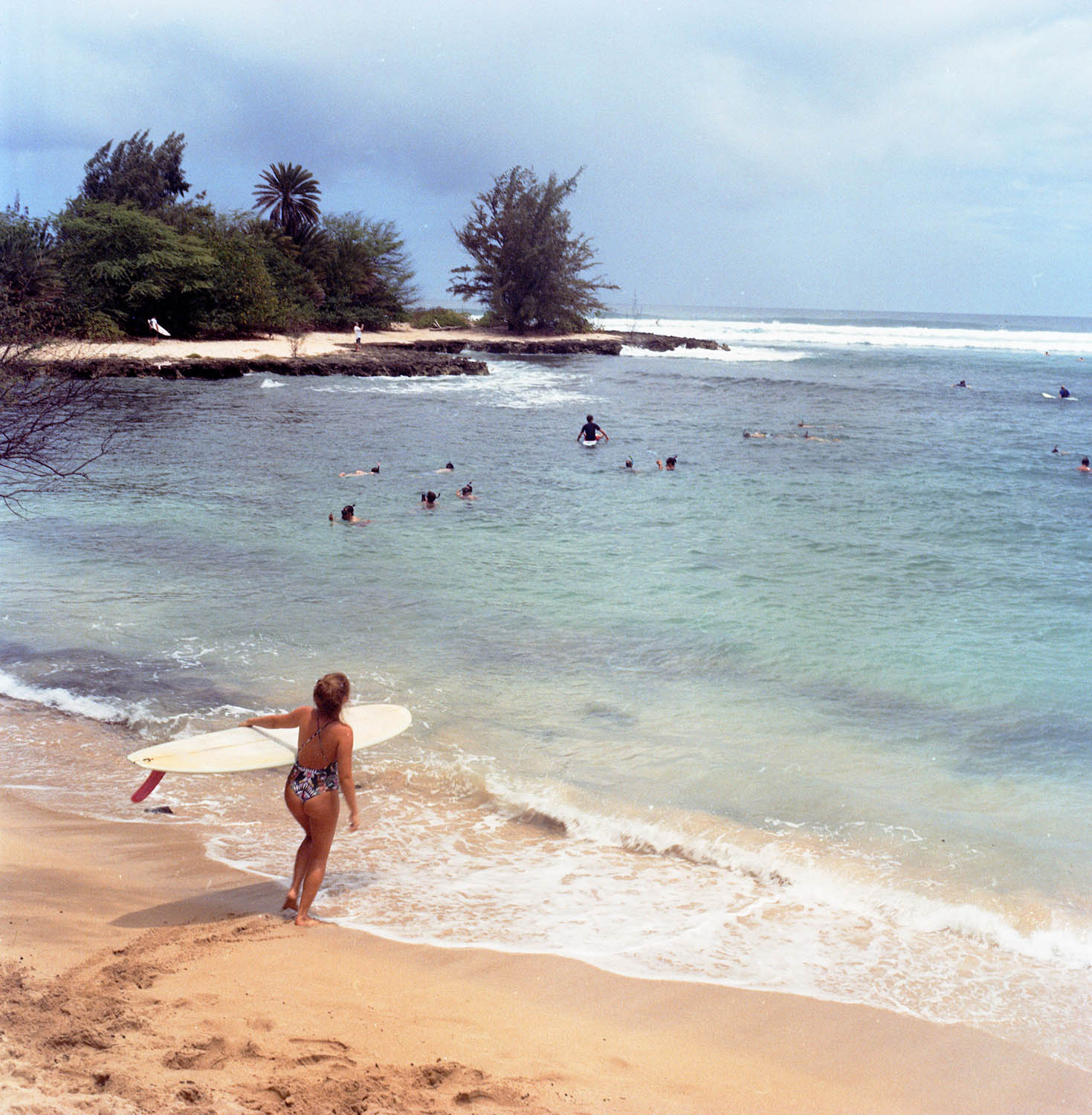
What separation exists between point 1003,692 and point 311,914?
6.82m

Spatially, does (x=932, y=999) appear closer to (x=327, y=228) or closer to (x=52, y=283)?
(x=52, y=283)

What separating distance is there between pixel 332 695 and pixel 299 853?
2.76 feet

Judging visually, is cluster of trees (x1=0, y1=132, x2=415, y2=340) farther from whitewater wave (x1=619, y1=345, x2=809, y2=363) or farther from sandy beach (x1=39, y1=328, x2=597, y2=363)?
whitewater wave (x1=619, y1=345, x2=809, y2=363)

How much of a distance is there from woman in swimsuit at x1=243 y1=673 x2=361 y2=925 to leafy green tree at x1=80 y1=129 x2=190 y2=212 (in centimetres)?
5255

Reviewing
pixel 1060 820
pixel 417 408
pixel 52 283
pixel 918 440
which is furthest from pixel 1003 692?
pixel 52 283

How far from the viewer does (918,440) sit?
26.3 m

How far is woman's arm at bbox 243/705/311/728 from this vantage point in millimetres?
4665

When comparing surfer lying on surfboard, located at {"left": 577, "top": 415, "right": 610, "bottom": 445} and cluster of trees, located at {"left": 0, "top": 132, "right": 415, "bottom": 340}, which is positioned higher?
cluster of trees, located at {"left": 0, "top": 132, "right": 415, "bottom": 340}

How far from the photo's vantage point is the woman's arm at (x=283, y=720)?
15.3 feet

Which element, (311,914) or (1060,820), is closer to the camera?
(311,914)

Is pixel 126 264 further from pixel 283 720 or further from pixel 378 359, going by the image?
pixel 283 720

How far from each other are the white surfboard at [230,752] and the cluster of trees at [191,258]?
855 inches

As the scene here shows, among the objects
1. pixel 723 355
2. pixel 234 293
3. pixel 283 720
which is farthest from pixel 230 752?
pixel 723 355

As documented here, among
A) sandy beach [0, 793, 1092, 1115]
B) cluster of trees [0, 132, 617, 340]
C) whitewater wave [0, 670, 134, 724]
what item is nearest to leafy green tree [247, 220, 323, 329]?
cluster of trees [0, 132, 617, 340]
